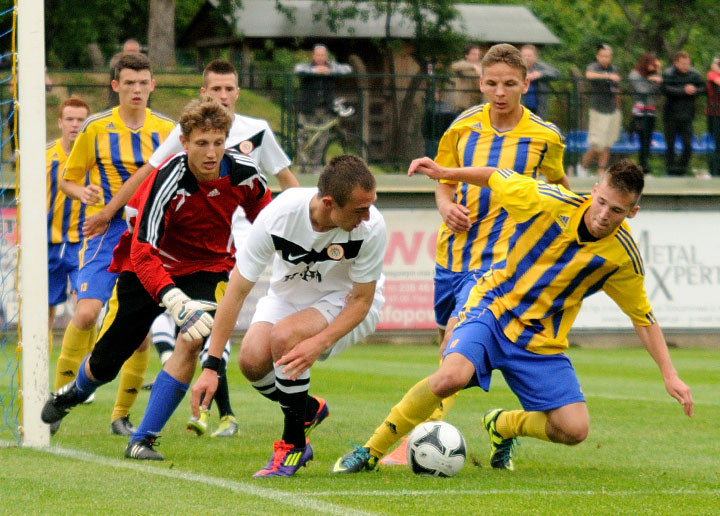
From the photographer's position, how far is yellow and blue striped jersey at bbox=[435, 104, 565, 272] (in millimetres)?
6867

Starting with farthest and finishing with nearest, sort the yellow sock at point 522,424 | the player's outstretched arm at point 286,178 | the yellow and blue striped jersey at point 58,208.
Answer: the yellow and blue striped jersey at point 58,208
the player's outstretched arm at point 286,178
the yellow sock at point 522,424

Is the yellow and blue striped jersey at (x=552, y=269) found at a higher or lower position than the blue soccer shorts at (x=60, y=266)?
higher

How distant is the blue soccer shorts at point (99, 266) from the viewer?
26.4 feet

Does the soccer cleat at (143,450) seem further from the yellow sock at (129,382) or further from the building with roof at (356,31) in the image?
the building with roof at (356,31)

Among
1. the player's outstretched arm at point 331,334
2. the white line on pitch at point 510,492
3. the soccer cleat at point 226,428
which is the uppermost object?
the player's outstretched arm at point 331,334

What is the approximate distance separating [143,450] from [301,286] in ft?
3.84

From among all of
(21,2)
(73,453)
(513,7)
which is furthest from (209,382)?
(513,7)

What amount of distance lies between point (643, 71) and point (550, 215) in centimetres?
1192

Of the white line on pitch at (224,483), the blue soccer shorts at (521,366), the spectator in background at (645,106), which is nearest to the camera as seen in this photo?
the white line on pitch at (224,483)

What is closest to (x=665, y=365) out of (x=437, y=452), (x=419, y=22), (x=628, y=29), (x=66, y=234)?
(x=437, y=452)

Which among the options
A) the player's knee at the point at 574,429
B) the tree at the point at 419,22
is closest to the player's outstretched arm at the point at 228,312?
the player's knee at the point at 574,429

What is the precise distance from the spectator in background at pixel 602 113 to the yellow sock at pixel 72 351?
1057cm

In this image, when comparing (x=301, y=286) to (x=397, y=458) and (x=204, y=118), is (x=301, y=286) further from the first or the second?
(x=397, y=458)

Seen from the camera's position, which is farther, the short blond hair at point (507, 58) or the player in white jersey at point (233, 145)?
the player in white jersey at point (233, 145)
